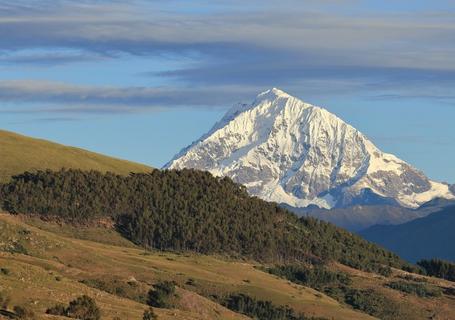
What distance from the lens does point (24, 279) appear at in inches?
4279

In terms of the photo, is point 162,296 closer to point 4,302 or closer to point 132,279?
point 132,279

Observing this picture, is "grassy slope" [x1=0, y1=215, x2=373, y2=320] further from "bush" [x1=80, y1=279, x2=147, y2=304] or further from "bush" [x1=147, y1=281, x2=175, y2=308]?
"bush" [x1=80, y1=279, x2=147, y2=304]

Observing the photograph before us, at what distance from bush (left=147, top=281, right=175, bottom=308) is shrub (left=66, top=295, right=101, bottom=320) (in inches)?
1438

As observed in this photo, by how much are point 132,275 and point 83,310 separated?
206 ft

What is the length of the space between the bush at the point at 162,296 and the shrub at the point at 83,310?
3653 cm

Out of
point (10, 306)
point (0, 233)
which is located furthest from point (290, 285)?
point (10, 306)

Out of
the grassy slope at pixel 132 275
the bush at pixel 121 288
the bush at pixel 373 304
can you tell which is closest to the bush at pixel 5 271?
the grassy slope at pixel 132 275

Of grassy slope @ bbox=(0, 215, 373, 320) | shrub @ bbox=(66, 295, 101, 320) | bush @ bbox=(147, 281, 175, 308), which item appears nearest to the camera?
shrub @ bbox=(66, 295, 101, 320)

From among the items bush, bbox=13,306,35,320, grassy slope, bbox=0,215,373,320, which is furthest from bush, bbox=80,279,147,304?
bush, bbox=13,306,35,320

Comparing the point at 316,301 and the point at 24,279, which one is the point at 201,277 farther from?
the point at 24,279

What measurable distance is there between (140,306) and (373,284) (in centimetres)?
9412

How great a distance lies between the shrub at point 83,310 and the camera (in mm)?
90938

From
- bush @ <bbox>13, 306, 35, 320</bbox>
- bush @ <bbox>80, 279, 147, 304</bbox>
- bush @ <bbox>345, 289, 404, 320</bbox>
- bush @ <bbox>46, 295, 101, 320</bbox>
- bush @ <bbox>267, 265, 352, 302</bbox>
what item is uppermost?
bush @ <bbox>267, 265, 352, 302</bbox>

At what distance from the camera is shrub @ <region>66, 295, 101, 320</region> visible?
90938 millimetres
